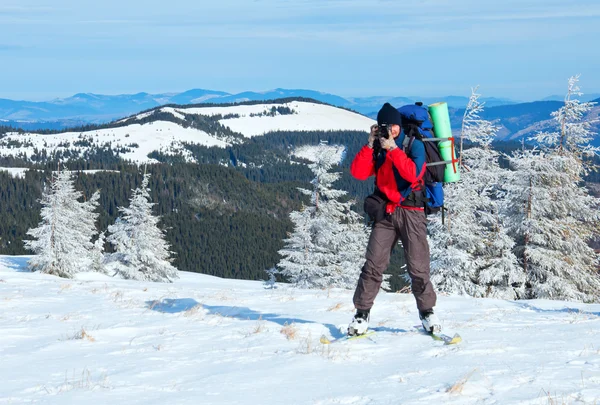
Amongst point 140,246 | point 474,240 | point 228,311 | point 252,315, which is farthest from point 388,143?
point 140,246

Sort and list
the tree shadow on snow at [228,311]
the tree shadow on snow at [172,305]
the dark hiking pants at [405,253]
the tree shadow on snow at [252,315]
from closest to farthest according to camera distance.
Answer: the dark hiking pants at [405,253]
the tree shadow on snow at [252,315]
the tree shadow on snow at [228,311]
the tree shadow on snow at [172,305]

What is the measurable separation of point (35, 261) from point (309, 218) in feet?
53.6

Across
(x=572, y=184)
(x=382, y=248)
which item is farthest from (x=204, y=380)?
(x=572, y=184)

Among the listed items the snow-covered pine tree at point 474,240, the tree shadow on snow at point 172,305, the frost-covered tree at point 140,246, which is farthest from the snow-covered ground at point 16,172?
the tree shadow on snow at point 172,305

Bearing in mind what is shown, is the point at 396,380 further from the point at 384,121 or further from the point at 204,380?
the point at 384,121

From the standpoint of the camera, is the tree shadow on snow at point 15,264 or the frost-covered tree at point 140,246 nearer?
the tree shadow on snow at point 15,264

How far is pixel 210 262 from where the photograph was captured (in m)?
110

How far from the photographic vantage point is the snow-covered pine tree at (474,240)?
21.6m

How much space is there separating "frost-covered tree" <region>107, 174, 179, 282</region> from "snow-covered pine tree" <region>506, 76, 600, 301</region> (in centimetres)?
2364

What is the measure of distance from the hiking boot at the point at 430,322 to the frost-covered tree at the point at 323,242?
23380 millimetres

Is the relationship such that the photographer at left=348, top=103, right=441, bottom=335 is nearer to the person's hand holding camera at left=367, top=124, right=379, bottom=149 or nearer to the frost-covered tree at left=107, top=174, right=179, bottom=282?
the person's hand holding camera at left=367, top=124, right=379, bottom=149

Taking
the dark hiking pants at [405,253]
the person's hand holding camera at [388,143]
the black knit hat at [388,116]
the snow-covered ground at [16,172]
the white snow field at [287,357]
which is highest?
the snow-covered ground at [16,172]

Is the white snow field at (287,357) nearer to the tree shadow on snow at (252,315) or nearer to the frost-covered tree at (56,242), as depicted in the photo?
the tree shadow on snow at (252,315)

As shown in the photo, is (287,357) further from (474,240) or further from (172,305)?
(474,240)
